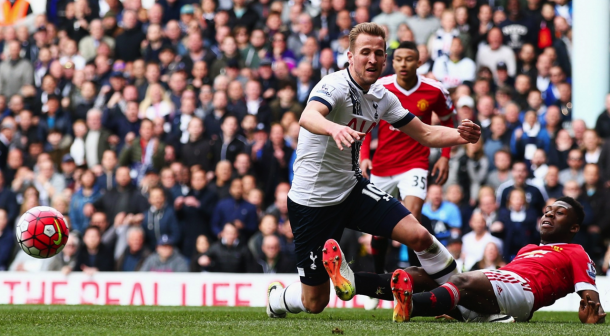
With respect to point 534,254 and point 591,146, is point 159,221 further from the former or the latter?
point 534,254

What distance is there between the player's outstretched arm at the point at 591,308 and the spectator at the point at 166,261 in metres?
6.83

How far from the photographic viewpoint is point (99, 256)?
42.9ft

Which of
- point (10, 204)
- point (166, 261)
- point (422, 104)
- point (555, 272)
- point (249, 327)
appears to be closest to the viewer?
point (249, 327)

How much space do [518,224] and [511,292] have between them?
15.4ft

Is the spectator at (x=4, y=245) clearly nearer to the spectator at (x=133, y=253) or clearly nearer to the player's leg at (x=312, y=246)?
the spectator at (x=133, y=253)

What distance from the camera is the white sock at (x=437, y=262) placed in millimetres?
6980

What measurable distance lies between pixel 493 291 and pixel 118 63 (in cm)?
1153

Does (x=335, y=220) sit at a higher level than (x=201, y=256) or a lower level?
higher

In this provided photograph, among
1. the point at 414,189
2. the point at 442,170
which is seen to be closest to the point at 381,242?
the point at 414,189

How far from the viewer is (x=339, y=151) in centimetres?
692

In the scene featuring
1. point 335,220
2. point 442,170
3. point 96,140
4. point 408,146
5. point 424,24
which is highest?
point 424,24

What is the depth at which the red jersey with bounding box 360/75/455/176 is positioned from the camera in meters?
9.05

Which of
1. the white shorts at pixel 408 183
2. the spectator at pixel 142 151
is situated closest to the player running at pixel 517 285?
the white shorts at pixel 408 183

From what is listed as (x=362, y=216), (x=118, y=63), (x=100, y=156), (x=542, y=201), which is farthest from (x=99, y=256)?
(x=362, y=216)
